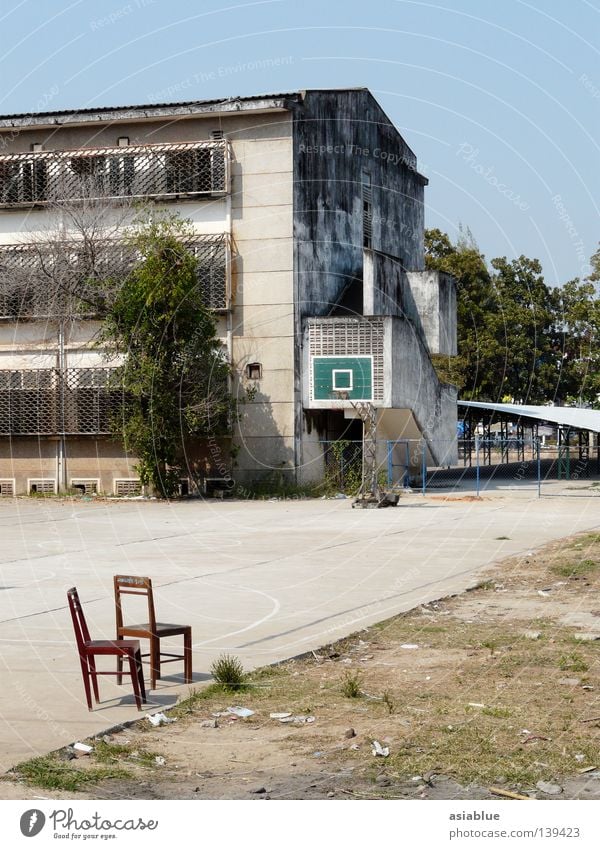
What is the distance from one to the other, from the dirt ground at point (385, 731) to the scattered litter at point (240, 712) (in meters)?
0.04

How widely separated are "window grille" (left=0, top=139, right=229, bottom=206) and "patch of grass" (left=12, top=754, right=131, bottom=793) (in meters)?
31.8

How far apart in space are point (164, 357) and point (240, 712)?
2708 centimetres

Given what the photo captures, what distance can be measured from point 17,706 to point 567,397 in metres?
62.5

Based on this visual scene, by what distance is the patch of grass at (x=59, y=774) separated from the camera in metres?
7.57

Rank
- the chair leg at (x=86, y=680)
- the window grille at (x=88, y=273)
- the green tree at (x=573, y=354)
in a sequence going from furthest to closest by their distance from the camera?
the green tree at (x=573, y=354) → the window grille at (x=88, y=273) → the chair leg at (x=86, y=680)

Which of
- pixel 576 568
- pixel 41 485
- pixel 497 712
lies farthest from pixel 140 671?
pixel 41 485

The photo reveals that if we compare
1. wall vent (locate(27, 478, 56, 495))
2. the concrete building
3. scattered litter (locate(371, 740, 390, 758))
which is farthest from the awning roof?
scattered litter (locate(371, 740, 390, 758))

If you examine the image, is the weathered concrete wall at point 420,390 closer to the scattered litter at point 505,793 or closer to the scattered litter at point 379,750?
the scattered litter at point 379,750

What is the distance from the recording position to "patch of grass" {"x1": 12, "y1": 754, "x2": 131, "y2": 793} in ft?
24.8

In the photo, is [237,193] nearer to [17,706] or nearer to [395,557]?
[395,557]

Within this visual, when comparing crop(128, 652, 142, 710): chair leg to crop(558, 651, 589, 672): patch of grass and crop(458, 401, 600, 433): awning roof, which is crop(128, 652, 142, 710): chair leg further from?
crop(458, 401, 600, 433): awning roof

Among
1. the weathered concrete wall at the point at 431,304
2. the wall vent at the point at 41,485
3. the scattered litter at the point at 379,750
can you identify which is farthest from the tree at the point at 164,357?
the scattered litter at the point at 379,750

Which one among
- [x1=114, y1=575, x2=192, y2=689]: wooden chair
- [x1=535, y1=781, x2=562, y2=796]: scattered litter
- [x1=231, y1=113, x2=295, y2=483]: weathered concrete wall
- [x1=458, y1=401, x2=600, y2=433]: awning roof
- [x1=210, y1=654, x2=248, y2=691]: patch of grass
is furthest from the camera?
[x1=458, y1=401, x2=600, y2=433]: awning roof

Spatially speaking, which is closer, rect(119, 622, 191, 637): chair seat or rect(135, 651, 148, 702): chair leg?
rect(135, 651, 148, 702): chair leg
